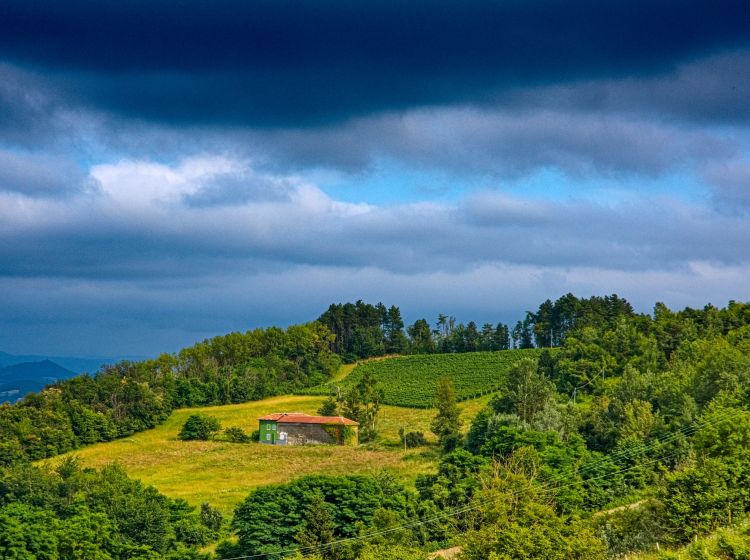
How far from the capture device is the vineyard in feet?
391

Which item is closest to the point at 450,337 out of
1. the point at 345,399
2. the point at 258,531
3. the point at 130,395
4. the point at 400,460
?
the point at 345,399

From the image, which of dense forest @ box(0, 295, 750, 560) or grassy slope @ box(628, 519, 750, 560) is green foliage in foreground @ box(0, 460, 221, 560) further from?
grassy slope @ box(628, 519, 750, 560)

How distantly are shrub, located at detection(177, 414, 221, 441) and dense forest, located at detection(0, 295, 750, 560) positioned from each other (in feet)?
40.8

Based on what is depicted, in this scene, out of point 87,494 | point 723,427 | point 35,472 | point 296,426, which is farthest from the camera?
point 296,426

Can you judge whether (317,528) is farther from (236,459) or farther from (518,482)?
(236,459)

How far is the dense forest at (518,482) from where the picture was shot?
36.0 meters

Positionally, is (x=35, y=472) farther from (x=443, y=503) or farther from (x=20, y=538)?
(x=443, y=503)

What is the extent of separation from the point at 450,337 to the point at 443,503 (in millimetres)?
108163

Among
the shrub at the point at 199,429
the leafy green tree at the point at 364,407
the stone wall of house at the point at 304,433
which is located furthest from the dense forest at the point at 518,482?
the stone wall of house at the point at 304,433

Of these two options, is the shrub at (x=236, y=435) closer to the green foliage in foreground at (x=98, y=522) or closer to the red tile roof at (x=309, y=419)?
the red tile roof at (x=309, y=419)

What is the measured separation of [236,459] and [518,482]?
54.6m

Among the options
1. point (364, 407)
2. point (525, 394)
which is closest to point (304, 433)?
point (364, 407)

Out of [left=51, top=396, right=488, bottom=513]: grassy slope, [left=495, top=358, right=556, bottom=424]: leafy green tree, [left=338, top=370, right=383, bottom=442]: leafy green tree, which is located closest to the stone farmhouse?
[left=338, top=370, right=383, bottom=442]: leafy green tree

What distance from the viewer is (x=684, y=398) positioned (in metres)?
64.4
